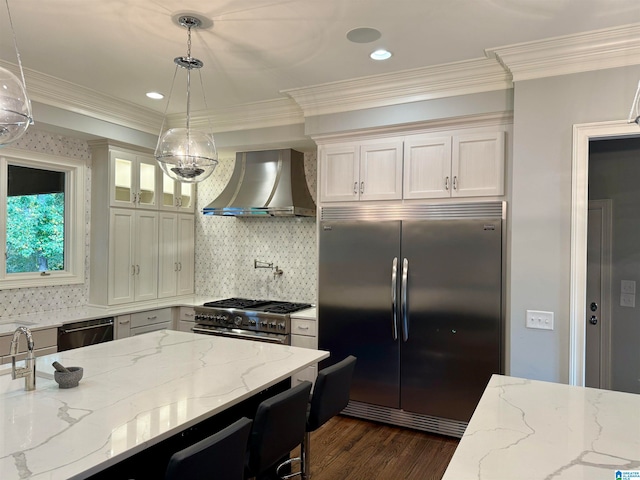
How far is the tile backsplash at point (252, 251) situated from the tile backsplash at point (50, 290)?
1321 mm

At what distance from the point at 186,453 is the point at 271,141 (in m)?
3.50

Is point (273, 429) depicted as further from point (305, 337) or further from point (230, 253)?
point (230, 253)

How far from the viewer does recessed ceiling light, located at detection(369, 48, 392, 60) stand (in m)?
3.08

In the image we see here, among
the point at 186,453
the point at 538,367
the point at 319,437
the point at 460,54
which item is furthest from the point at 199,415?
the point at 460,54

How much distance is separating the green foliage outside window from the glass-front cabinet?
53 cm

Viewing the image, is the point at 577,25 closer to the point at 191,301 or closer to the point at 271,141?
the point at 271,141

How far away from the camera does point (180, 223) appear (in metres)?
5.20

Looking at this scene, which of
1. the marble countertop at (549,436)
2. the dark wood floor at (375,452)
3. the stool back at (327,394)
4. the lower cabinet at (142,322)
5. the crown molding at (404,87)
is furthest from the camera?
the lower cabinet at (142,322)

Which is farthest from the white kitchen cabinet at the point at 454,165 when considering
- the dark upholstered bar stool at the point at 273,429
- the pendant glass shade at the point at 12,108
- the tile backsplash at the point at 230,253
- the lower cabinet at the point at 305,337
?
the pendant glass shade at the point at 12,108

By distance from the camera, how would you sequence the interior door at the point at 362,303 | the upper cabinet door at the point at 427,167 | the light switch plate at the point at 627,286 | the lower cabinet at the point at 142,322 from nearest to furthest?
A: the upper cabinet door at the point at 427,167, the interior door at the point at 362,303, the light switch plate at the point at 627,286, the lower cabinet at the point at 142,322

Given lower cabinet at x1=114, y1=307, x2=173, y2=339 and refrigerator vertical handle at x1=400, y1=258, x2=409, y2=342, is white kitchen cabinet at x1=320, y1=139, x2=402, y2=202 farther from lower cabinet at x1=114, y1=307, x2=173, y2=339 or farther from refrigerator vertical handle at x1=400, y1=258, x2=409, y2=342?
lower cabinet at x1=114, y1=307, x2=173, y2=339

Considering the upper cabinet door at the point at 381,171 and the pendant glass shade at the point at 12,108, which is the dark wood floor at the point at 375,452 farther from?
the pendant glass shade at the point at 12,108

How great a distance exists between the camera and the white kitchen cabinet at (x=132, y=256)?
4395 mm

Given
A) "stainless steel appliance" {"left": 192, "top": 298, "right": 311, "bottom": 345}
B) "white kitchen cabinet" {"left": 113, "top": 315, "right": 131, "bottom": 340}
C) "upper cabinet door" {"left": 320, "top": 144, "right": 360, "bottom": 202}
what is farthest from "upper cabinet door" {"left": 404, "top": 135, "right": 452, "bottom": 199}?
"white kitchen cabinet" {"left": 113, "top": 315, "right": 131, "bottom": 340}
